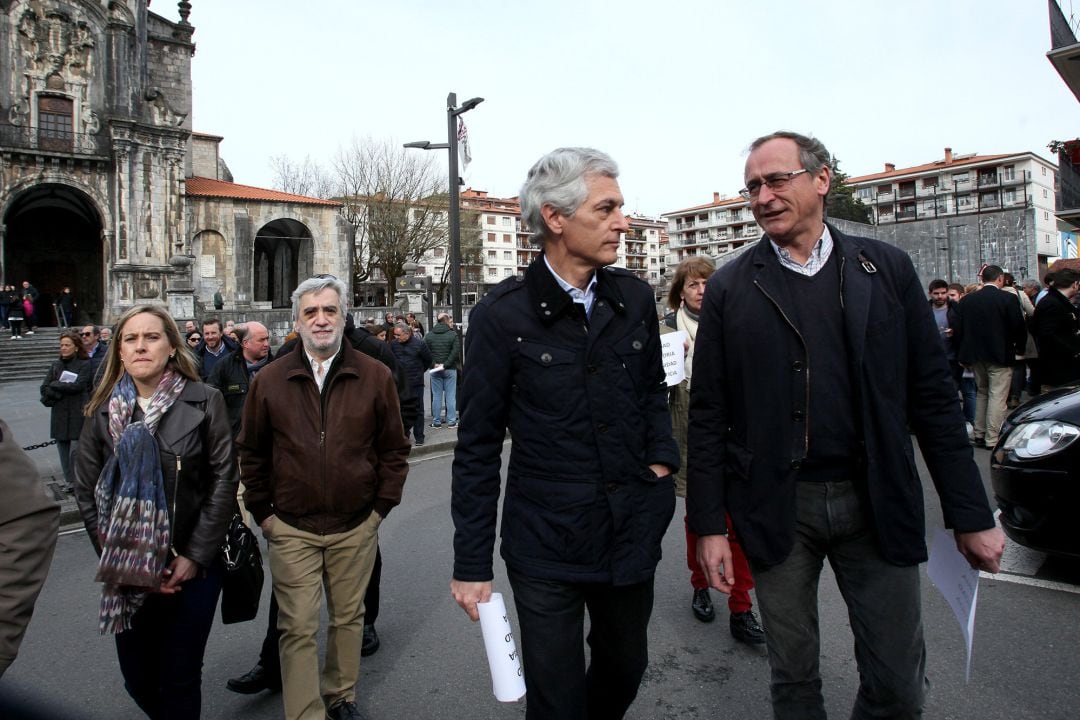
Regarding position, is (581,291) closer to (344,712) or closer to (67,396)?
(344,712)

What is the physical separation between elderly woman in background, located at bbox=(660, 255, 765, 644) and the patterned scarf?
95.1 inches

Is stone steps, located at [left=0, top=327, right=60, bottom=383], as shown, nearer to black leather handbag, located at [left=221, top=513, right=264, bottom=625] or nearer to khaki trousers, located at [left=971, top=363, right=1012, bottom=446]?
black leather handbag, located at [left=221, top=513, right=264, bottom=625]

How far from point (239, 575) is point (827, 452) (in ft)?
7.79

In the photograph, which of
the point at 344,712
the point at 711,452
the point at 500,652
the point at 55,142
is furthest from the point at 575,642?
the point at 55,142

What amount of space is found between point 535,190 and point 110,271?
112 feet

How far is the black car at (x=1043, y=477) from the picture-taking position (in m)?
4.21

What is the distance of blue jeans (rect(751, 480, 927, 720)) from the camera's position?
2.08 meters

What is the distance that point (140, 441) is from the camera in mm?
2688

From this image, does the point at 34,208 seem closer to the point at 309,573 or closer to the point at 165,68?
the point at 165,68

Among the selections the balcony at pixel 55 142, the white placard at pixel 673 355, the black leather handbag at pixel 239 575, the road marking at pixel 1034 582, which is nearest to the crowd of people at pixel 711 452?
the black leather handbag at pixel 239 575

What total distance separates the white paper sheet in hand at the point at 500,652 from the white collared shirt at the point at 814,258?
1388 mm

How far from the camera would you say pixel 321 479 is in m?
3.12

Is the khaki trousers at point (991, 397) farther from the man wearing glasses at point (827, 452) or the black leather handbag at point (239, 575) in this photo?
the black leather handbag at point (239, 575)

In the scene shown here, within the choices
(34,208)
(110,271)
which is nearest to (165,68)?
(34,208)
